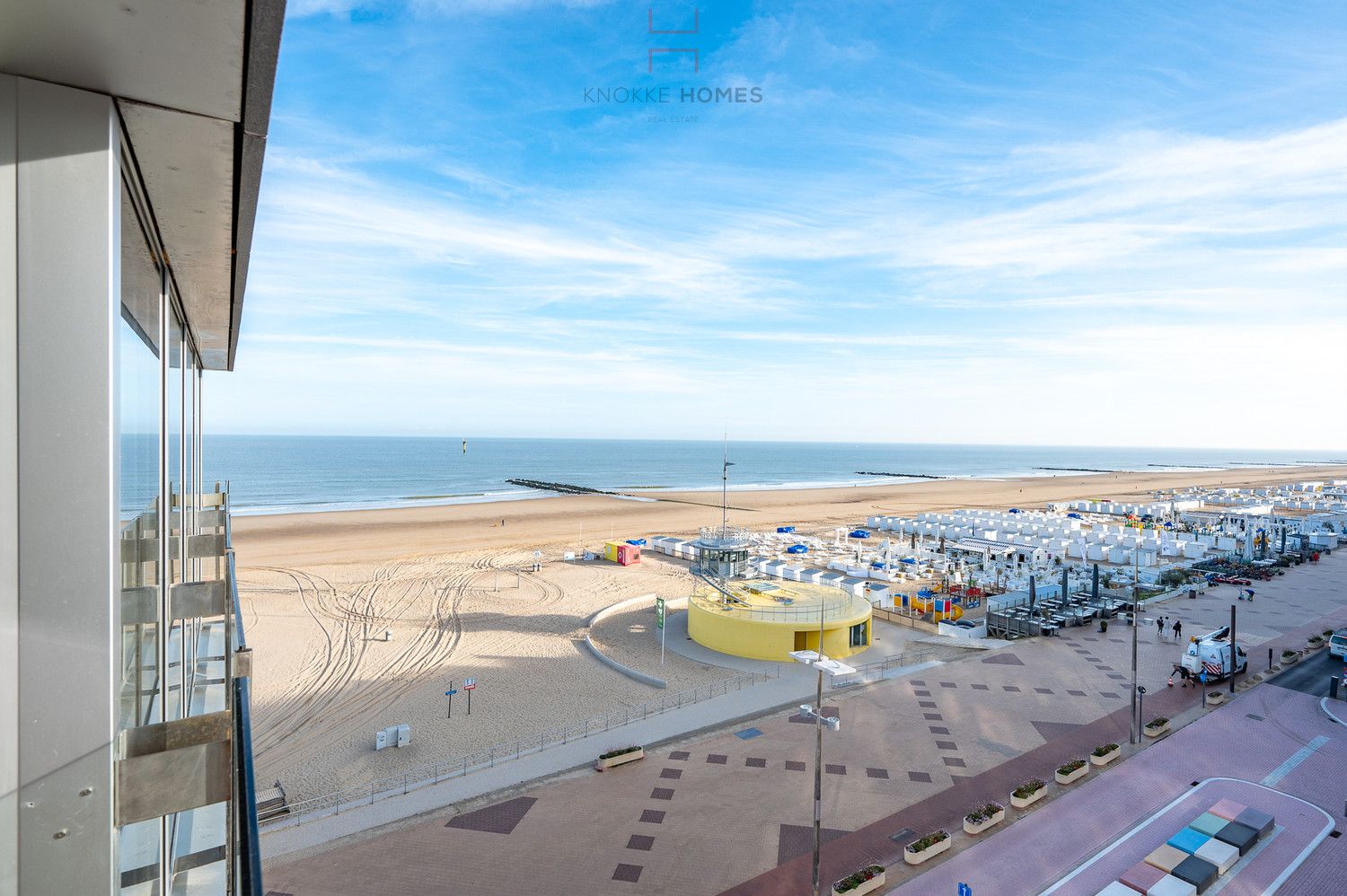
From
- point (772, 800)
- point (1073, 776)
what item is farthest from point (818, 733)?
point (1073, 776)

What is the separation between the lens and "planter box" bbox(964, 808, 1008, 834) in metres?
12.5

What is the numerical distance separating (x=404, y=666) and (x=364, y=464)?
10868 cm

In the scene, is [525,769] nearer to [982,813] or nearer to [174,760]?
[982,813]

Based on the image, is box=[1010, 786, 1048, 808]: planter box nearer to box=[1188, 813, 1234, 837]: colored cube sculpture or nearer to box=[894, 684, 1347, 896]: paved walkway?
box=[894, 684, 1347, 896]: paved walkway

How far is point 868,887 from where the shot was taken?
10898 mm

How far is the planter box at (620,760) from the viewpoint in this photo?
14.8 metres

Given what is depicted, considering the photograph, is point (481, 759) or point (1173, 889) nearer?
point (1173, 889)

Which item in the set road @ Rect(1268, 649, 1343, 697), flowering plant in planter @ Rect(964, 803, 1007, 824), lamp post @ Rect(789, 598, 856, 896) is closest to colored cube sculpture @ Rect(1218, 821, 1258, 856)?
flowering plant in planter @ Rect(964, 803, 1007, 824)

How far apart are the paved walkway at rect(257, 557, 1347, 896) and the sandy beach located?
3330mm

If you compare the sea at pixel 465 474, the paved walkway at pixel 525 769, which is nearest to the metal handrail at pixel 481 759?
the paved walkway at pixel 525 769

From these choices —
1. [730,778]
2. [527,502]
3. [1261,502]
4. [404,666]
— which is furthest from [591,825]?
[1261,502]

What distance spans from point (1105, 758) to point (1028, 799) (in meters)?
3.07

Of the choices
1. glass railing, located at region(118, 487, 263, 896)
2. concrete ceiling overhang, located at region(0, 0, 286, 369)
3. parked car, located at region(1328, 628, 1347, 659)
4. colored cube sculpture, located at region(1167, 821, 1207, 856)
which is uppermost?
concrete ceiling overhang, located at region(0, 0, 286, 369)

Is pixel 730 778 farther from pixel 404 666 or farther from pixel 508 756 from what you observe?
pixel 404 666
